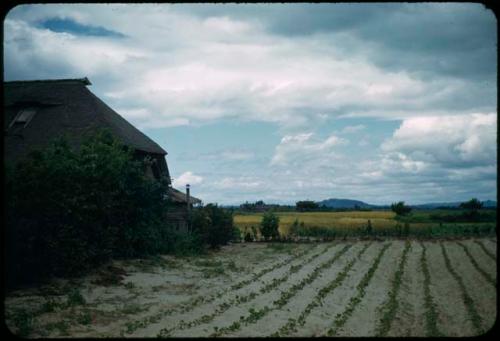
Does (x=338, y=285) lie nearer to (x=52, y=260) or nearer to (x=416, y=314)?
(x=416, y=314)

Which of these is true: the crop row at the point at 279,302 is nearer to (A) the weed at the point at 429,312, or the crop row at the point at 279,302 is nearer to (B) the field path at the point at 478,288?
(A) the weed at the point at 429,312

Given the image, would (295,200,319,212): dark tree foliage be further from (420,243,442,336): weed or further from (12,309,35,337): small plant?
(12,309,35,337): small plant

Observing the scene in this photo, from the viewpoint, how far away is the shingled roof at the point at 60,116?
24406 mm

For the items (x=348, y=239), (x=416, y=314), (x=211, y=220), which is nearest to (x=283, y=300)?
(x=416, y=314)

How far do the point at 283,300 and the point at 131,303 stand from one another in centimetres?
393

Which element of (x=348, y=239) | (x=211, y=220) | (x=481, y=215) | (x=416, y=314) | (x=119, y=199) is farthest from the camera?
(x=481, y=215)

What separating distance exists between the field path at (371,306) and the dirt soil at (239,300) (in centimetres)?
2

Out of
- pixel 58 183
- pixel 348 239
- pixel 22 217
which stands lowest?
pixel 348 239

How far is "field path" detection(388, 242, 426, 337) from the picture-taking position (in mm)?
9625

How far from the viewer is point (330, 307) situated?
11828mm

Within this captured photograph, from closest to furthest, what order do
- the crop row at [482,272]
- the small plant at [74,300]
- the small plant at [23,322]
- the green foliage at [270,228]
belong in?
the small plant at [23,322]
the small plant at [74,300]
the crop row at [482,272]
the green foliage at [270,228]

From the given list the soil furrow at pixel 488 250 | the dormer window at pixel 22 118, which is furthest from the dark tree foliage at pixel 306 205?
the dormer window at pixel 22 118

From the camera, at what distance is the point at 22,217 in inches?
515

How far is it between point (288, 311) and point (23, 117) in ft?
69.5
